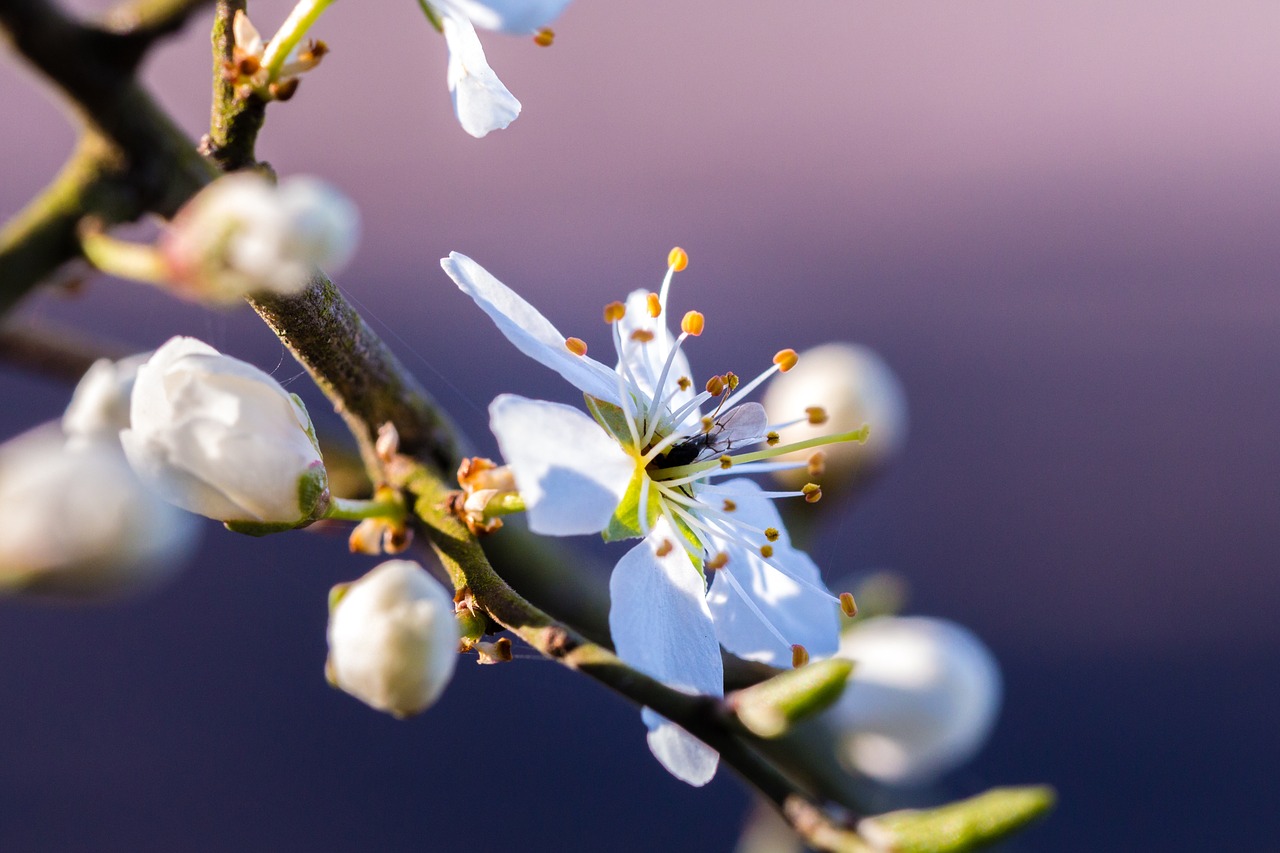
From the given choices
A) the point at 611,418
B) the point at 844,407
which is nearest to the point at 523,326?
the point at 611,418

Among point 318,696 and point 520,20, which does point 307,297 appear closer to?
point 520,20

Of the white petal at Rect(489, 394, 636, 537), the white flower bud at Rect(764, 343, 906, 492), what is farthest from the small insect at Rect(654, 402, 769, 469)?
the white flower bud at Rect(764, 343, 906, 492)

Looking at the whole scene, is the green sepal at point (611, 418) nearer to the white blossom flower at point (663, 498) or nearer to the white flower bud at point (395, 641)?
the white blossom flower at point (663, 498)

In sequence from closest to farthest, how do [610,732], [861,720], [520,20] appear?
[520,20] → [861,720] → [610,732]

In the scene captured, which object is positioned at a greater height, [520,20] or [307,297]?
[520,20]

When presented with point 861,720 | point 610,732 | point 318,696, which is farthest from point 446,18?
point 318,696

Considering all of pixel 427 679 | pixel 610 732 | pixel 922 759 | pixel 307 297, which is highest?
pixel 307 297

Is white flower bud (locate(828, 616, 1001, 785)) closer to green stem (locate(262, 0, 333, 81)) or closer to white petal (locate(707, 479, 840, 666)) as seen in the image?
white petal (locate(707, 479, 840, 666))

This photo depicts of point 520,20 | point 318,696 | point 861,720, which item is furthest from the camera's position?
point 318,696
